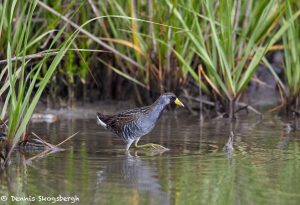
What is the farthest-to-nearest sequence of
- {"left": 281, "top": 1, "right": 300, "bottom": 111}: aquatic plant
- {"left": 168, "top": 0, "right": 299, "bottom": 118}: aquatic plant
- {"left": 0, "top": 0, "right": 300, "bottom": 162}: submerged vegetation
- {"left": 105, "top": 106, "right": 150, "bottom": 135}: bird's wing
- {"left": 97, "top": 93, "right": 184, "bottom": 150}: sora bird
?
{"left": 281, "top": 1, "right": 300, "bottom": 111}: aquatic plant
{"left": 0, "top": 0, "right": 300, "bottom": 162}: submerged vegetation
{"left": 168, "top": 0, "right": 299, "bottom": 118}: aquatic plant
{"left": 105, "top": 106, "right": 150, "bottom": 135}: bird's wing
{"left": 97, "top": 93, "right": 184, "bottom": 150}: sora bird

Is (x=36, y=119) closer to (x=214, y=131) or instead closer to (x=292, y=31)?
(x=214, y=131)

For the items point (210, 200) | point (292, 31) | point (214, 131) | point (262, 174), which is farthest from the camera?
point (292, 31)

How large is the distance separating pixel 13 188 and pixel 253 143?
9.58ft

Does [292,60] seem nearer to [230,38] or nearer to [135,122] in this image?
[230,38]

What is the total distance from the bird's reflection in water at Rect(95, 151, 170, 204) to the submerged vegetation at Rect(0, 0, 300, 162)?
7.01ft

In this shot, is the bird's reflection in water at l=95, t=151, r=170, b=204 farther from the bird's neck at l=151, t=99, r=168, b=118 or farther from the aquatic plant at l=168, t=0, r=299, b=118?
the aquatic plant at l=168, t=0, r=299, b=118

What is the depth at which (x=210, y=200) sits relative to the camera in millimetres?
5270

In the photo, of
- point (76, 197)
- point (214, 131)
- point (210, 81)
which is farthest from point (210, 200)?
point (210, 81)

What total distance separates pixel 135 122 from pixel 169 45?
1457 mm

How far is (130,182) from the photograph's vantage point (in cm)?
590

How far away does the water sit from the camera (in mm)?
5422

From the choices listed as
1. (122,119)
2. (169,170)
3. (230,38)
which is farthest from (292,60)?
(169,170)

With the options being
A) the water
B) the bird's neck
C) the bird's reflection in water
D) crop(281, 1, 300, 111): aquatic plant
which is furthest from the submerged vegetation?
the bird's reflection in water

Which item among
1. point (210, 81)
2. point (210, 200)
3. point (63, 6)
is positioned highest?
point (63, 6)
